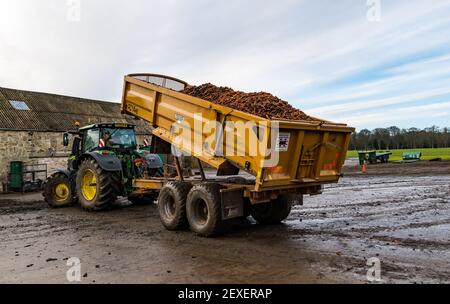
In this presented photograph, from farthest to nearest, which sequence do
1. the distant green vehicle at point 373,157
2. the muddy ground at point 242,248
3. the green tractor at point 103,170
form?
1. the distant green vehicle at point 373,157
2. the green tractor at point 103,170
3. the muddy ground at point 242,248

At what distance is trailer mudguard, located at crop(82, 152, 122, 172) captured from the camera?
392 inches

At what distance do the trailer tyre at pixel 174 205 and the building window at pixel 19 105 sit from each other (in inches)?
699

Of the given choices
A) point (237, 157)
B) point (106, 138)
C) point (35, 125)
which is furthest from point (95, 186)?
point (35, 125)

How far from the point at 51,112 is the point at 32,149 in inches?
147

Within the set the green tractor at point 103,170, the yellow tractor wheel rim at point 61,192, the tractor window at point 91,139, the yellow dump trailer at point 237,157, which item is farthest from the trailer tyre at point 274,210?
the yellow tractor wheel rim at point 61,192

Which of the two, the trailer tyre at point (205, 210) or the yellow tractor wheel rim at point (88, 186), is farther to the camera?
the yellow tractor wheel rim at point (88, 186)

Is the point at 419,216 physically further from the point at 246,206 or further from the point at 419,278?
the point at 419,278

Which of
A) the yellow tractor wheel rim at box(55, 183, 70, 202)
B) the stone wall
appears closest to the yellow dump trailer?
the yellow tractor wheel rim at box(55, 183, 70, 202)

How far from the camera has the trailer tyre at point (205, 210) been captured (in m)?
6.65

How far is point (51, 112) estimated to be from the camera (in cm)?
2359

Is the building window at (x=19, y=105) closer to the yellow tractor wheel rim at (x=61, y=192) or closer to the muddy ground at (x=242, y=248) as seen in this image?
the yellow tractor wheel rim at (x=61, y=192)

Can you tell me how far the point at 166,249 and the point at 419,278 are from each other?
145 inches

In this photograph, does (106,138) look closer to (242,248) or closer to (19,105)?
(242,248)
